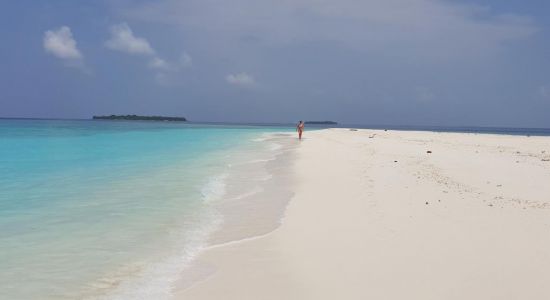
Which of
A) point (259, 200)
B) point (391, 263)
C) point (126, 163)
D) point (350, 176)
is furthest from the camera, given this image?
point (126, 163)

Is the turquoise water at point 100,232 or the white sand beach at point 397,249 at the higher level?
the white sand beach at point 397,249

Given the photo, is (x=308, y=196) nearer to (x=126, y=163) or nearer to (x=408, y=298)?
(x=408, y=298)

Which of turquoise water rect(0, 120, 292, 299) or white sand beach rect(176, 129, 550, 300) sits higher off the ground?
white sand beach rect(176, 129, 550, 300)

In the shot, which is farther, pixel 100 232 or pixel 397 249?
pixel 100 232

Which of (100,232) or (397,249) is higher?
(397,249)

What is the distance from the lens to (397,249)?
5.73 m

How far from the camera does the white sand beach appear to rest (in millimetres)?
4500

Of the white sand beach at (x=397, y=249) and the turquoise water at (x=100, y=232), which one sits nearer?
the white sand beach at (x=397, y=249)

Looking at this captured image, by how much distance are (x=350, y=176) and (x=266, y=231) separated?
641 cm

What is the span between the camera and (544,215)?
7.41m

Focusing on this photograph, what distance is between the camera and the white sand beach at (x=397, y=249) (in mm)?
4500

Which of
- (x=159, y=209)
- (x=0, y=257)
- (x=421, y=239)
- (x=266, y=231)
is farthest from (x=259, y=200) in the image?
(x=0, y=257)

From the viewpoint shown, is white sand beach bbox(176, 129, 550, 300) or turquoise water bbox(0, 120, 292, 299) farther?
turquoise water bbox(0, 120, 292, 299)

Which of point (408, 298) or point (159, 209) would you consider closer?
point (408, 298)
